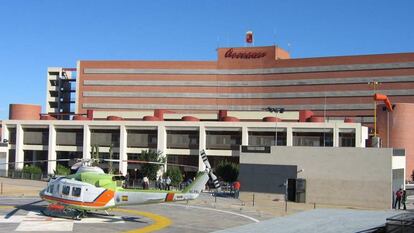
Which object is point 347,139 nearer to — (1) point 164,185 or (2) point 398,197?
(2) point 398,197

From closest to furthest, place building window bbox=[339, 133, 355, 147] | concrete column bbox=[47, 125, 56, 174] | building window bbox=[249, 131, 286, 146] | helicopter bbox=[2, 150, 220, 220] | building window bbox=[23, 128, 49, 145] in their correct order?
1. helicopter bbox=[2, 150, 220, 220]
2. building window bbox=[339, 133, 355, 147]
3. building window bbox=[249, 131, 286, 146]
4. concrete column bbox=[47, 125, 56, 174]
5. building window bbox=[23, 128, 49, 145]

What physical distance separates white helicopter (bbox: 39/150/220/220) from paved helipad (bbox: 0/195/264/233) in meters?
0.91

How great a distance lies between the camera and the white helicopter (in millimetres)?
31516

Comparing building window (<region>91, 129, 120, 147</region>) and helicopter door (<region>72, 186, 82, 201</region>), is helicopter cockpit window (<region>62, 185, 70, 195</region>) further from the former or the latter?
building window (<region>91, 129, 120, 147</region>)

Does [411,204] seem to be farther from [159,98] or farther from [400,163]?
[159,98]

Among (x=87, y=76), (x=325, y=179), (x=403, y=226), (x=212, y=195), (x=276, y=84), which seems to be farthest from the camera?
(x=87, y=76)

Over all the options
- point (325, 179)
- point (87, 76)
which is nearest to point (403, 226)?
point (325, 179)

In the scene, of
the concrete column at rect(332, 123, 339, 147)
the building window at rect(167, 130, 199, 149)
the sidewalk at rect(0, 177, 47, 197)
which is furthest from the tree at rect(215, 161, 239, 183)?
the sidewalk at rect(0, 177, 47, 197)

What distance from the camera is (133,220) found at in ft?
107

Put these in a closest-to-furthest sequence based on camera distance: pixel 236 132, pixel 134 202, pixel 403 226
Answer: pixel 403 226 < pixel 134 202 < pixel 236 132

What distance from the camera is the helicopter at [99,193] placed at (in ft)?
103

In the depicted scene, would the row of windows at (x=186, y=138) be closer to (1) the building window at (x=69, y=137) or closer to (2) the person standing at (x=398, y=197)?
(1) the building window at (x=69, y=137)

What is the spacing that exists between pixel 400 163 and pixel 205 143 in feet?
116

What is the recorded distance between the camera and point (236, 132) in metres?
77.9
